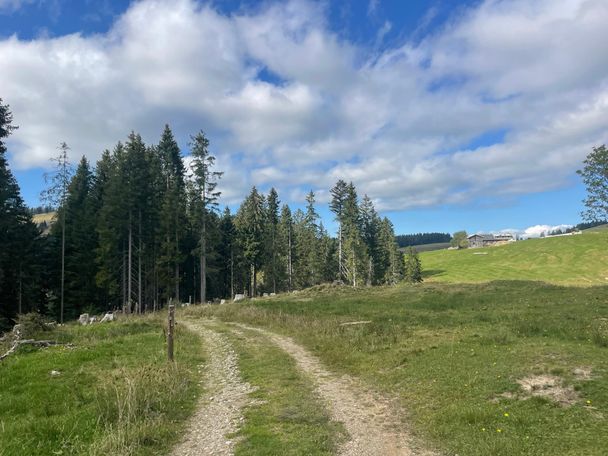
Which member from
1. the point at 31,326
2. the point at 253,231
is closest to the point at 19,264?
the point at 31,326

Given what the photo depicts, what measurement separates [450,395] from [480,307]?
19.8 meters

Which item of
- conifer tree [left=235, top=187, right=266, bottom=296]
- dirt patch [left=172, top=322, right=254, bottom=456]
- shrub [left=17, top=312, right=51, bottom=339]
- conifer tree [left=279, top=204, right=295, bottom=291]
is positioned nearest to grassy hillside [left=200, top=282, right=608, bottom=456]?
dirt patch [left=172, top=322, right=254, bottom=456]

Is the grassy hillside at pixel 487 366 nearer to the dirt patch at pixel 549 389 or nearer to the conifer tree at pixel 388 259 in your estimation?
the dirt patch at pixel 549 389

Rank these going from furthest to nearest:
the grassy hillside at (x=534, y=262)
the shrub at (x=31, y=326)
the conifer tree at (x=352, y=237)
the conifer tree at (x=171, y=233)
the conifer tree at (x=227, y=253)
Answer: the grassy hillside at (x=534, y=262), the conifer tree at (x=352, y=237), the conifer tree at (x=227, y=253), the conifer tree at (x=171, y=233), the shrub at (x=31, y=326)

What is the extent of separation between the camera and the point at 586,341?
47.1 feet

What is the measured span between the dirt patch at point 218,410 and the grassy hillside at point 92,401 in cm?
40

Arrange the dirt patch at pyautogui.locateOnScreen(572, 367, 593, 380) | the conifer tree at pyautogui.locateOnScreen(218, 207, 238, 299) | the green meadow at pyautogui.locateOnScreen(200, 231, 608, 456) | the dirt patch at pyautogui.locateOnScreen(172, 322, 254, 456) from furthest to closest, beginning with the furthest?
the conifer tree at pyautogui.locateOnScreen(218, 207, 238, 299) < the dirt patch at pyautogui.locateOnScreen(572, 367, 593, 380) < the dirt patch at pyautogui.locateOnScreen(172, 322, 254, 456) < the green meadow at pyautogui.locateOnScreen(200, 231, 608, 456)

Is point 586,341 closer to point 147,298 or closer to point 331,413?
point 331,413

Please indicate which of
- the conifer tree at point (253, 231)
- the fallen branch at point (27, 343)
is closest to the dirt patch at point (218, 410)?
the fallen branch at point (27, 343)

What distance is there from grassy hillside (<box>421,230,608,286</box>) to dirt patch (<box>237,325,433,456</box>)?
246ft

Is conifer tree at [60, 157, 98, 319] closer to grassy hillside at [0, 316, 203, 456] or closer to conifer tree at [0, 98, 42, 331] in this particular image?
conifer tree at [0, 98, 42, 331]

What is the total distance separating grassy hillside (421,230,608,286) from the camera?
90500 mm

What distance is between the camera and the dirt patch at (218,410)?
8.10 m

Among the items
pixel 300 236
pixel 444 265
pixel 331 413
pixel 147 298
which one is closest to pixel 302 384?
pixel 331 413
